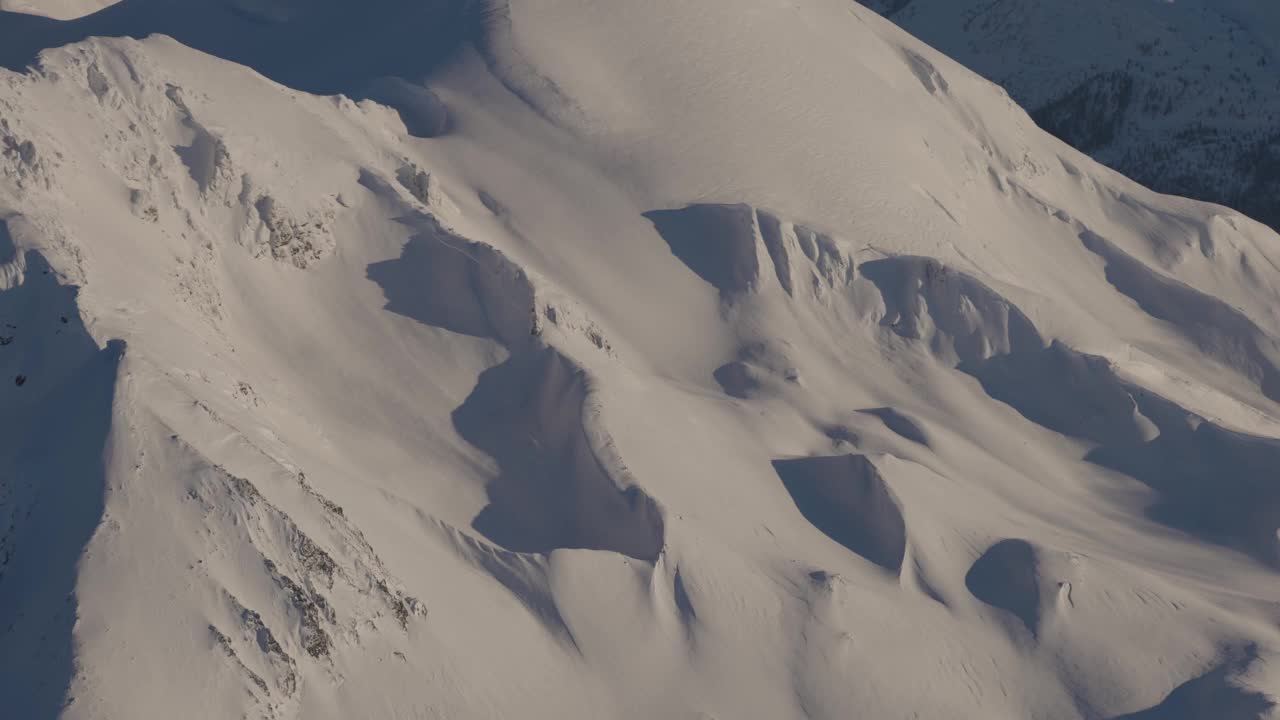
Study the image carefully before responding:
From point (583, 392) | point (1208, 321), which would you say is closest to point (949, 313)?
point (1208, 321)

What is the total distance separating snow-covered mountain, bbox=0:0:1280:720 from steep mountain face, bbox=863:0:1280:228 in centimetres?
2470

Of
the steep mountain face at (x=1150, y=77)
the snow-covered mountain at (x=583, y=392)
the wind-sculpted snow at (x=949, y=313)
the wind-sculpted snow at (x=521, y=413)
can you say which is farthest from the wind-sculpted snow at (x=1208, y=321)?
the steep mountain face at (x=1150, y=77)

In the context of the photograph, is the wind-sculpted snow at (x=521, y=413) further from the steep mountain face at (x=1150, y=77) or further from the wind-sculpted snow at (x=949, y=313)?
the steep mountain face at (x=1150, y=77)

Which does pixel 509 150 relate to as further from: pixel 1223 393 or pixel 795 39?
pixel 1223 393

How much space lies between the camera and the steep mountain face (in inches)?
3076

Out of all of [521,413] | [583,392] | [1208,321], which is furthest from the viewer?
[1208,321]

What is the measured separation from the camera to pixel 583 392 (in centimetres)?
3800

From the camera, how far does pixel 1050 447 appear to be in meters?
44.3

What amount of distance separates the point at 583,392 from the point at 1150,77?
54260 mm

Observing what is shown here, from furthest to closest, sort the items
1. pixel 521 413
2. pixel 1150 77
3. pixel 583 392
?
pixel 1150 77 → pixel 521 413 → pixel 583 392

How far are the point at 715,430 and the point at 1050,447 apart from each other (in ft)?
33.1

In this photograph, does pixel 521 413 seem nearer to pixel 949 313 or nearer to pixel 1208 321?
pixel 949 313

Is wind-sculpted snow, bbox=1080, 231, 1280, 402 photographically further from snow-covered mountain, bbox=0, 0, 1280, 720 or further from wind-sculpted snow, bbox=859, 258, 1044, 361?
wind-sculpted snow, bbox=859, 258, 1044, 361

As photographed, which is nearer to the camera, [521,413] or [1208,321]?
[521,413]
